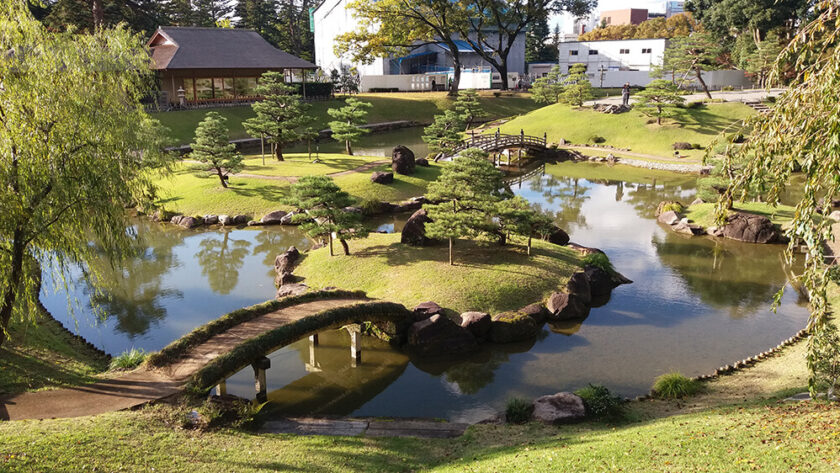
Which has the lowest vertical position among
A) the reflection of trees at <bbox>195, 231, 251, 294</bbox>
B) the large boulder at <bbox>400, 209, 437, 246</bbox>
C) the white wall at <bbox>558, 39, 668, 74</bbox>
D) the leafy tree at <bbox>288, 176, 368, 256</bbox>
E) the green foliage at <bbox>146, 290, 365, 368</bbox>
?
the reflection of trees at <bbox>195, 231, 251, 294</bbox>

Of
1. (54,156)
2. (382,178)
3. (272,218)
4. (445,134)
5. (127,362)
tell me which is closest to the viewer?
(54,156)

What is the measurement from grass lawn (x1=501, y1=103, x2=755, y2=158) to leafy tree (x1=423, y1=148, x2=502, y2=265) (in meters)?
32.7

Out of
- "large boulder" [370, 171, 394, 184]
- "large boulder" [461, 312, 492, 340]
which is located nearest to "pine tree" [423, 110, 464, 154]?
"large boulder" [370, 171, 394, 184]

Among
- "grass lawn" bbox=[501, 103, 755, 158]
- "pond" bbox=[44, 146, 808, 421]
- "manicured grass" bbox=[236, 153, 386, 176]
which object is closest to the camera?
"pond" bbox=[44, 146, 808, 421]

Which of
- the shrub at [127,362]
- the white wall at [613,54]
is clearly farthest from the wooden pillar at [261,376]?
the white wall at [613,54]

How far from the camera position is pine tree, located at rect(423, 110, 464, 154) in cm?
4497

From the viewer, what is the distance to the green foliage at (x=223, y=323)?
14.1 metres

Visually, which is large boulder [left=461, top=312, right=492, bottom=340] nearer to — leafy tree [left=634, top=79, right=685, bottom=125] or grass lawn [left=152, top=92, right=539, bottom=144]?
leafy tree [left=634, top=79, right=685, bottom=125]

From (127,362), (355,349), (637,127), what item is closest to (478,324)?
(355,349)

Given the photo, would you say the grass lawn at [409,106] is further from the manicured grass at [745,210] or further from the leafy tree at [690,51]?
the manicured grass at [745,210]

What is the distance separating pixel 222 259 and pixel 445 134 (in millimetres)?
23424

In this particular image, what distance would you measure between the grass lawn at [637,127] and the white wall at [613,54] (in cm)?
2806

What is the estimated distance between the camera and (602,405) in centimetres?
1316

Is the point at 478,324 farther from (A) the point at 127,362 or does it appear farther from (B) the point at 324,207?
(A) the point at 127,362
